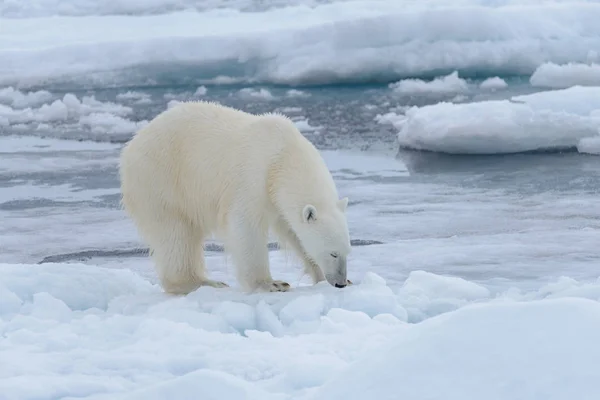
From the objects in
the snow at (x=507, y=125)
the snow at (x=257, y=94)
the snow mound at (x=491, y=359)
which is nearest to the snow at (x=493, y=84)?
the snow at (x=257, y=94)

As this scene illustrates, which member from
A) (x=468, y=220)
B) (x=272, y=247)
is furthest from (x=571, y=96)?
(x=272, y=247)

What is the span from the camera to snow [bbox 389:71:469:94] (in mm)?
11234

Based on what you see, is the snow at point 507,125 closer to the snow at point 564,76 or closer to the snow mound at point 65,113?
the snow at point 564,76

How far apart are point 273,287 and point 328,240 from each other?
302 mm

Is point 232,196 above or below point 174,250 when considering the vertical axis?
above

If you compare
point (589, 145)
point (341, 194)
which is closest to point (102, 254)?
point (341, 194)

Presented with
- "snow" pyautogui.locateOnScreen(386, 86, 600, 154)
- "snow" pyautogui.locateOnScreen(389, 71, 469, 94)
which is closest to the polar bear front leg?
"snow" pyautogui.locateOnScreen(386, 86, 600, 154)

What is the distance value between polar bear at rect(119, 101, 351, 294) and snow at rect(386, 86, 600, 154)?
4337 mm

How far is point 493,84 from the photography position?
11.3 metres

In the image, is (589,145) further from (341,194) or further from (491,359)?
(491,359)

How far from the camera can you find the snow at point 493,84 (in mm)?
11227

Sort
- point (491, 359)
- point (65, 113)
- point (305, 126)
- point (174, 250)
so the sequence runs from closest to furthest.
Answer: point (491, 359)
point (174, 250)
point (305, 126)
point (65, 113)

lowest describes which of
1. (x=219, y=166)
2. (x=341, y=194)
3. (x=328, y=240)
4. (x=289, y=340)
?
(x=341, y=194)

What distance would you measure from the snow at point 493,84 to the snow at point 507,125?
2.78 metres
